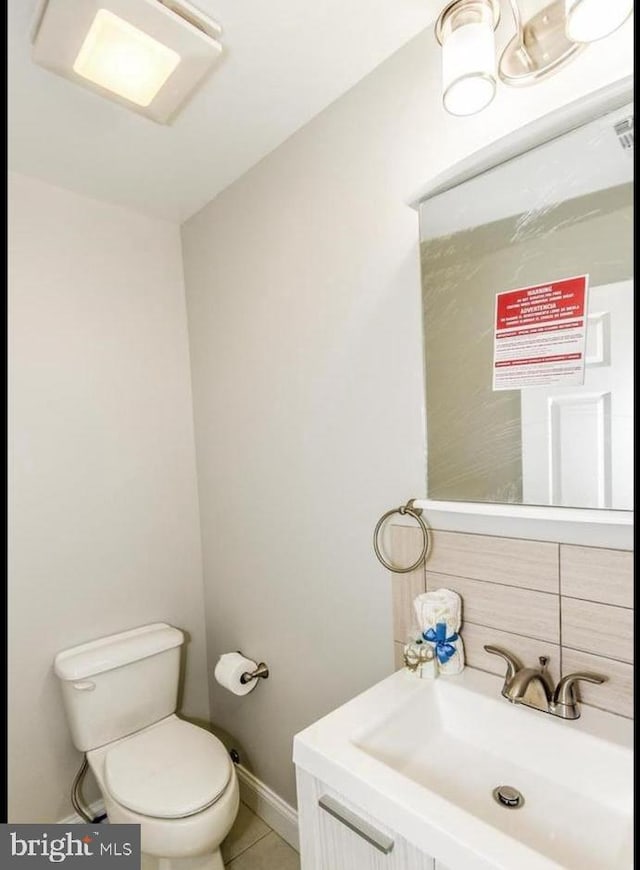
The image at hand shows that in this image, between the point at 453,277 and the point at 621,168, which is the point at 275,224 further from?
the point at 621,168

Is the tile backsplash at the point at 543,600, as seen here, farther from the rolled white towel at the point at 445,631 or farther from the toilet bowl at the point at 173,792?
the toilet bowl at the point at 173,792

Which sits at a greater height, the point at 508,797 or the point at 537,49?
the point at 537,49

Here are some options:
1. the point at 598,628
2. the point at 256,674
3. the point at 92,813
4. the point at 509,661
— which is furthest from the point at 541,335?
the point at 92,813

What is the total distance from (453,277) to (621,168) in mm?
370

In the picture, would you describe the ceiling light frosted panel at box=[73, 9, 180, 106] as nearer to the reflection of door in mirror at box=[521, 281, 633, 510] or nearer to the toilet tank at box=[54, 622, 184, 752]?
the reflection of door in mirror at box=[521, 281, 633, 510]

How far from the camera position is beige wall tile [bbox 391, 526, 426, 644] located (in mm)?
1230

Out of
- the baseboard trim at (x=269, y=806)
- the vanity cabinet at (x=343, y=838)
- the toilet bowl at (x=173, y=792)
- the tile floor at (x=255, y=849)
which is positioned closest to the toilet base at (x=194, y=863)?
the toilet bowl at (x=173, y=792)

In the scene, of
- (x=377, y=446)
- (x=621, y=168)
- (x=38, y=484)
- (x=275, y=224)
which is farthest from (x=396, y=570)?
(x=38, y=484)

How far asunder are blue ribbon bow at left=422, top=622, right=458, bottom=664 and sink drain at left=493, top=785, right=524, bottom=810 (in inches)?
10.2

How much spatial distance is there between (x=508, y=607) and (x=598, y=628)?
0.18 metres

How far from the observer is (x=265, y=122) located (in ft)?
4.92

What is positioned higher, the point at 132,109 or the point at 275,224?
the point at 132,109

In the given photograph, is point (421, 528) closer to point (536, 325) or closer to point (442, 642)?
point (442, 642)

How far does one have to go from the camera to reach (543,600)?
999 mm
